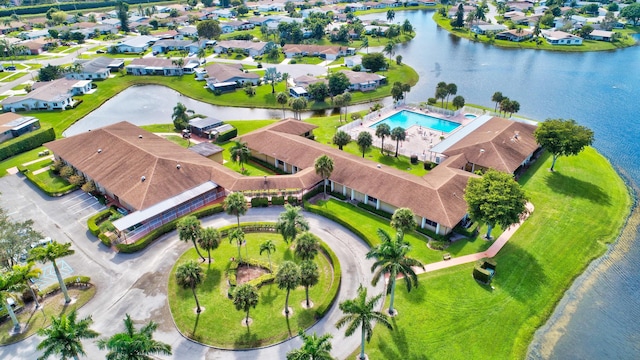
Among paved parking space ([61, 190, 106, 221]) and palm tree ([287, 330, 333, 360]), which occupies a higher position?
palm tree ([287, 330, 333, 360])

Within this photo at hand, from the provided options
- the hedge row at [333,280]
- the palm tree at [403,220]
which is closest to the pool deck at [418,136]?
the palm tree at [403,220]

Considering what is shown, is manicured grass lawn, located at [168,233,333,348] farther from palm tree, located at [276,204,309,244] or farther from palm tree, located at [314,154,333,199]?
palm tree, located at [314,154,333,199]

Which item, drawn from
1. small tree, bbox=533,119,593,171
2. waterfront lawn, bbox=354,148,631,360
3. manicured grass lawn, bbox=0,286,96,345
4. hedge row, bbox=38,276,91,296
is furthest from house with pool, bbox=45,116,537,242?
manicured grass lawn, bbox=0,286,96,345

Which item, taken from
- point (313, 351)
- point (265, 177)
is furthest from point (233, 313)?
point (265, 177)

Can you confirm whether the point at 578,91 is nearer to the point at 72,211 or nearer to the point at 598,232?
the point at 598,232

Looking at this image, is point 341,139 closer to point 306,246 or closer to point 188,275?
point 306,246

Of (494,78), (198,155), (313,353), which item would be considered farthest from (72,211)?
(494,78)
